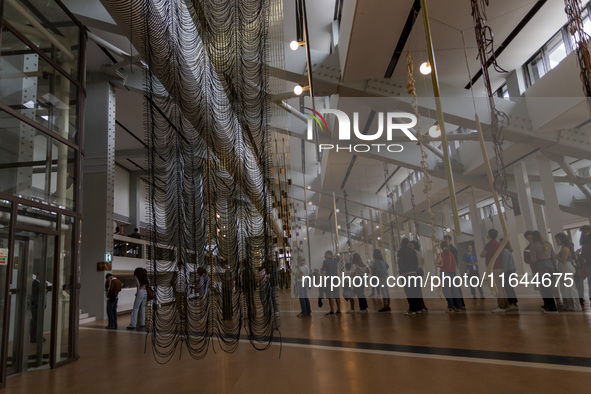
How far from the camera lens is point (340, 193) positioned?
841 cm

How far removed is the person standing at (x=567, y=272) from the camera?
5.73m

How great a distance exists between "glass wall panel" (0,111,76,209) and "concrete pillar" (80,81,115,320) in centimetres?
490

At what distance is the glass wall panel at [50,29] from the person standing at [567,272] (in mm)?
6780

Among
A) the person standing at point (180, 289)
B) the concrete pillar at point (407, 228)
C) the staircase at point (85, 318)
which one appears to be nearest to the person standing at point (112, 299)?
the staircase at point (85, 318)

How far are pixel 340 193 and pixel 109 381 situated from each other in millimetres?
5898

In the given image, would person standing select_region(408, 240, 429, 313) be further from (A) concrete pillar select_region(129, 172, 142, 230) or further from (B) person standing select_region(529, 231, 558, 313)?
(A) concrete pillar select_region(129, 172, 142, 230)

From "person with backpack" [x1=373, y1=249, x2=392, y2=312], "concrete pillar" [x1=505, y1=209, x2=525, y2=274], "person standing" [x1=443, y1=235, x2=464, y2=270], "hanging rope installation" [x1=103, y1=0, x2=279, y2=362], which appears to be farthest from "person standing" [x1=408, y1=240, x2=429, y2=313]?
"hanging rope installation" [x1=103, y1=0, x2=279, y2=362]

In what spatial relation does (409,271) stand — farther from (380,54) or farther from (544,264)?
(380,54)

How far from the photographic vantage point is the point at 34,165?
395 centimetres

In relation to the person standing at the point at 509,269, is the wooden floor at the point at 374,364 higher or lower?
lower

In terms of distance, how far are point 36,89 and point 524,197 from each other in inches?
263

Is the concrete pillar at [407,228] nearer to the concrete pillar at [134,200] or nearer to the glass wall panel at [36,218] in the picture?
the glass wall panel at [36,218]

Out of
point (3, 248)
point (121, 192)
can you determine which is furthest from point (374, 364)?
point (121, 192)

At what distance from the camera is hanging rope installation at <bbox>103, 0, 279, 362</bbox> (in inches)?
138
